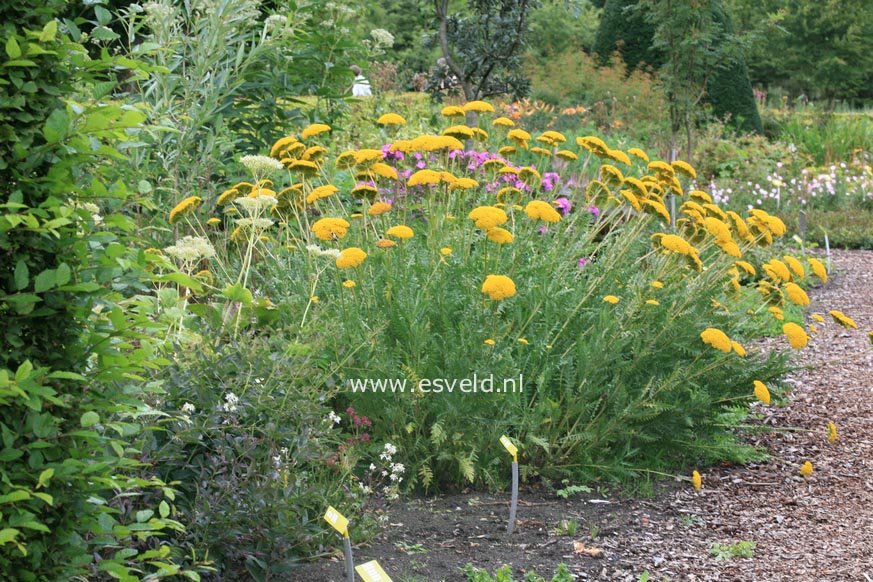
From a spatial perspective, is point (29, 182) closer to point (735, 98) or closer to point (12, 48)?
point (12, 48)

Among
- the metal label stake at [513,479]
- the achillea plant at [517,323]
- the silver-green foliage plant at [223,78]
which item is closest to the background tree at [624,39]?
the silver-green foliage plant at [223,78]

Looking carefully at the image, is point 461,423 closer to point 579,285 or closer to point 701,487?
point 579,285

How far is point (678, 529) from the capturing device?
356 cm

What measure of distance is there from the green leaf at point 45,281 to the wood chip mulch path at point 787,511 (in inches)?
83.1

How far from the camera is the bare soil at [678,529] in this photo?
3.14 m

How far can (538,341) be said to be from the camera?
3.87 meters

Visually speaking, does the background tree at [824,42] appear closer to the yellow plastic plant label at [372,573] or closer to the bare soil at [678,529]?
the bare soil at [678,529]

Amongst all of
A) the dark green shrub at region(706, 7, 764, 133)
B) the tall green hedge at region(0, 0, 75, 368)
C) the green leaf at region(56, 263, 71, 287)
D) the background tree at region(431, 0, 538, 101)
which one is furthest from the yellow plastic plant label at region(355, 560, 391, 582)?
the dark green shrub at region(706, 7, 764, 133)

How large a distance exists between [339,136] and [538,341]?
541 cm

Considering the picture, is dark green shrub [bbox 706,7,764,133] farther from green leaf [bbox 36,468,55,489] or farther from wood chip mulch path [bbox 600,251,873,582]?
green leaf [bbox 36,468,55,489]

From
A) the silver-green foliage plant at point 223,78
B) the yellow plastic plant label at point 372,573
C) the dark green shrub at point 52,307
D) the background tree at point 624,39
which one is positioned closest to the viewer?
the dark green shrub at point 52,307

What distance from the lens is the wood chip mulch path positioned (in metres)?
3.26

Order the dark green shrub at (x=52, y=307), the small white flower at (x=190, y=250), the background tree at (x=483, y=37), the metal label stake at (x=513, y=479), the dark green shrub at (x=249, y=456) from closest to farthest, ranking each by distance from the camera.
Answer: the dark green shrub at (x=52, y=307), the dark green shrub at (x=249, y=456), the small white flower at (x=190, y=250), the metal label stake at (x=513, y=479), the background tree at (x=483, y=37)

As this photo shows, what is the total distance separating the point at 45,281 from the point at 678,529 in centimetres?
270
